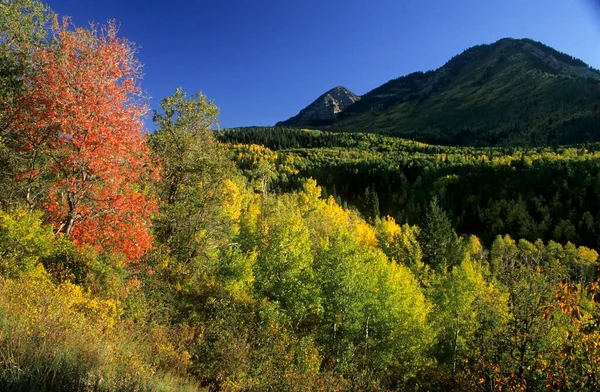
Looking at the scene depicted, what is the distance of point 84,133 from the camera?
42.0 ft

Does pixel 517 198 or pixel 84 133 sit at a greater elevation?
pixel 84 133

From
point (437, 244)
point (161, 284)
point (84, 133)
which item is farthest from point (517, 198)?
point (84, 133)

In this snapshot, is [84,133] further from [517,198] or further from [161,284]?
[517,198]

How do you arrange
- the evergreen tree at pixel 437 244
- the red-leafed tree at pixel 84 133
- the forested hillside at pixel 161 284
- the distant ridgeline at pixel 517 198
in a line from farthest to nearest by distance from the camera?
the distant ridgeline at pixel 517 198 → the evergreen tree at pixel 437 244 → the red-leafed tree at pixel 84 133 → the forested hillside at pixel 161 284

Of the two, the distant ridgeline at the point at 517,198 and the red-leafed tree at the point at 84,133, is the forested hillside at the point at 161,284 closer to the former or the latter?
the red-leafed tree at the point at 84,133

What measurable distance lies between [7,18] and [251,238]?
34.2 meters

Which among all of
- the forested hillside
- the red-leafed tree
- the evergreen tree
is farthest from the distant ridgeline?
the red-leafed tree

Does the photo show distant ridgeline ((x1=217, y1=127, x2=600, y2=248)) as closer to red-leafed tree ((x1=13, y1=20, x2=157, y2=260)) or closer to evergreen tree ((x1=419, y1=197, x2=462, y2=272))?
evergreen tree ((x1=419, y1=197, x2=462, y2=272))

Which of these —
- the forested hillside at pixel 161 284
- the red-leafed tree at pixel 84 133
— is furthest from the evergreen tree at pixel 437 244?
the red-leafed tree at pixel 84 133

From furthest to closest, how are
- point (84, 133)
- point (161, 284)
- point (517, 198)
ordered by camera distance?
1. point (517, 198)
2. point (161, 284)
3. point (84, 133)

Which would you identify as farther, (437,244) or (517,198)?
(517,198)

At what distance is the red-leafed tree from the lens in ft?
40.7

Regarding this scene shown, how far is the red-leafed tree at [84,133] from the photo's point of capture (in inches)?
488

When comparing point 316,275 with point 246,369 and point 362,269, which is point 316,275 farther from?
point 246,369
